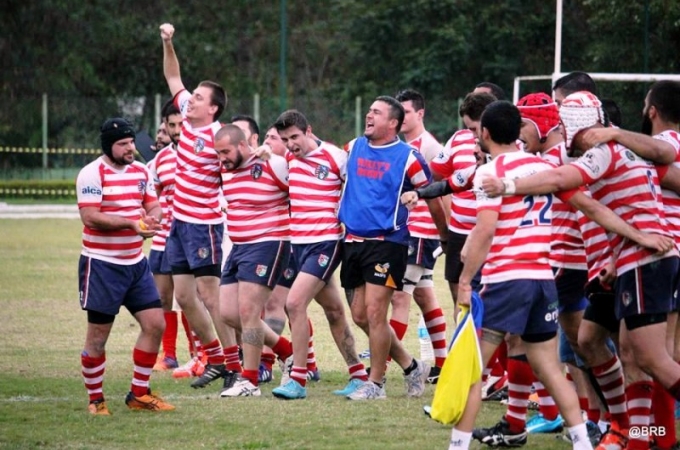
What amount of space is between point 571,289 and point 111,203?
3.46 m

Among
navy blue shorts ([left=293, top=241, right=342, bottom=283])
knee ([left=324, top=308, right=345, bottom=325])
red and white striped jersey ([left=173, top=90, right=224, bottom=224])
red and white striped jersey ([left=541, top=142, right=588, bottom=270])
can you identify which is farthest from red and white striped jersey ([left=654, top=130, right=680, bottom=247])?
red and white striped jersey ([left=173, top=90, right=224, bottom=224])

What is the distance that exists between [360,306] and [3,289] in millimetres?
8822

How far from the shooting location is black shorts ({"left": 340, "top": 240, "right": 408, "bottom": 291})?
9469 millimetres

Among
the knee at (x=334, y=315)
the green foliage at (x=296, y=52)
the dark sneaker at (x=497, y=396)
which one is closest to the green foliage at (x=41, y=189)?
the green foliage at (x=296, y=52)

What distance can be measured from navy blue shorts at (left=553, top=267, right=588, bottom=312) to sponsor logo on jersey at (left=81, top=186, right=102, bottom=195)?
341 centimetres

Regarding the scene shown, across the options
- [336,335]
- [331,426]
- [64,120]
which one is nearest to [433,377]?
[336,335]

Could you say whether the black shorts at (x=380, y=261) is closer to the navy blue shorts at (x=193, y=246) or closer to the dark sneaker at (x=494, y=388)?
the dark sneaker at (x=494, y=388)

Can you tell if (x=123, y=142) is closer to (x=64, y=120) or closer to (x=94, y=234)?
(x=94, y=234)

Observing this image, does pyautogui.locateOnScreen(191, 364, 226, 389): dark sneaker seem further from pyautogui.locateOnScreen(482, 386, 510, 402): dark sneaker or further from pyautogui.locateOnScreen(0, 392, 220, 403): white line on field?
pyautogui.locateOnScreen(482, 386, 510, 402): dark sneaker

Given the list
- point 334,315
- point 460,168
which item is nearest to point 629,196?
point 460,168

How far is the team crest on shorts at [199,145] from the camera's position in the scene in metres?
10.6

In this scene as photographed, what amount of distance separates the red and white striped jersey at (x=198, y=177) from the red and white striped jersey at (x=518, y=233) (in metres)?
3.87

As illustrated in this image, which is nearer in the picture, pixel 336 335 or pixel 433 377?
pixel 336 335

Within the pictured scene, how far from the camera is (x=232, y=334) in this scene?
1064cm
